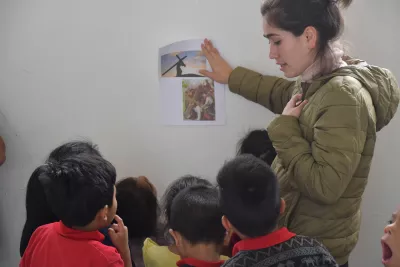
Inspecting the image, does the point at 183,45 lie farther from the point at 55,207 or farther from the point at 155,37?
the point at 55,207

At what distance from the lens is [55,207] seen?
1320 millimetres

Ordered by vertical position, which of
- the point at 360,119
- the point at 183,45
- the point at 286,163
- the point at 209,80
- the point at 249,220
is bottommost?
the point at 249,220

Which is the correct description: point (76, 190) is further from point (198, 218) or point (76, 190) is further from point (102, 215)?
point (198, 218)

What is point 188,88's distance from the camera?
1.92m

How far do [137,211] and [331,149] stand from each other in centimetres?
82

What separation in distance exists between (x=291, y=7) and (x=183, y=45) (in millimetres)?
662

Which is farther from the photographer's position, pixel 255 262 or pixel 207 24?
pixel 207 24

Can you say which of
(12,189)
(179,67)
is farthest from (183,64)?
(12,189)

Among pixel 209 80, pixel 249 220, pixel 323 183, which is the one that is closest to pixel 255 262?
pixel 249 220

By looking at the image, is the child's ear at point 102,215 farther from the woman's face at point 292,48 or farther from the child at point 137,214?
the woman's face at point 292,48

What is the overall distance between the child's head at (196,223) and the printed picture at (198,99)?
2.00 feet

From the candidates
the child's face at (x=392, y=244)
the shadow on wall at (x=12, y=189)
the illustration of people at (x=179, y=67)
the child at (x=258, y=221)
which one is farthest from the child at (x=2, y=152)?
the child's face at (x=392, y=244)

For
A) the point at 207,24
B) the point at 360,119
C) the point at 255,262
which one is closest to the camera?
the point at 255,262

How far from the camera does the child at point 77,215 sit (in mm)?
1269
